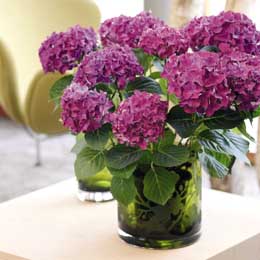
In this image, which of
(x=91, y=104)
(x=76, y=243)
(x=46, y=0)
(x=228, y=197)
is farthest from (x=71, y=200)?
(x=46, y=0)

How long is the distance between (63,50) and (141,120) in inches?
12.7

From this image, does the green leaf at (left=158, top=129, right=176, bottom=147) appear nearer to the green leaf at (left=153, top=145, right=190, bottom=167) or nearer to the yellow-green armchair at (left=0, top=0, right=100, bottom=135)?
the green leaf at (left=153, top=145, right=190, bottom=167)

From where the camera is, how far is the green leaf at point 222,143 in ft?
4.42

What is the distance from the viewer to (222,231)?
152cm

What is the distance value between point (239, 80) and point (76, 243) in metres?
0.47

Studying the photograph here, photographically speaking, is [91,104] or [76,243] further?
[76,243]

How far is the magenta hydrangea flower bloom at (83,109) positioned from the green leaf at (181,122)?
4.6 inches

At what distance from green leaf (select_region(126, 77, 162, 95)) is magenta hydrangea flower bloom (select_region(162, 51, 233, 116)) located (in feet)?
0.41

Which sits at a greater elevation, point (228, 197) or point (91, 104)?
point (91, 104)

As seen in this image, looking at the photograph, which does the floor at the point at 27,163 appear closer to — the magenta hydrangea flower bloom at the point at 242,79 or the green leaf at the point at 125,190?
the green leaf at the point at 125,190

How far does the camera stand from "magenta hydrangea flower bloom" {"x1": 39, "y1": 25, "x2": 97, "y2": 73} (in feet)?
4.91

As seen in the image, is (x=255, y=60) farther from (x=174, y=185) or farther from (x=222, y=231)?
(x=222, y=231)

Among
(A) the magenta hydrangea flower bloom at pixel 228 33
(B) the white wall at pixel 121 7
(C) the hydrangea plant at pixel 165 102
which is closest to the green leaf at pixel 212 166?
(C) the hydrangea plant at pixel 165 102

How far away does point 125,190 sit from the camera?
137 centimetres
